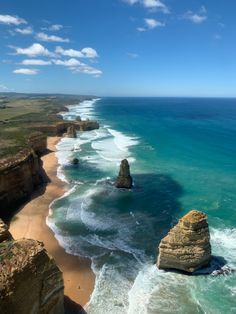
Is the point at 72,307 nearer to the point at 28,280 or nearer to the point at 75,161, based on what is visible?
the point at 28,280

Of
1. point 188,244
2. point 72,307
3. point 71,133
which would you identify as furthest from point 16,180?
point 71,133

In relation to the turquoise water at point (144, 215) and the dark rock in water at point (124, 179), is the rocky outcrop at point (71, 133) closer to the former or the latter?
the turquoise water at point (144, 215)

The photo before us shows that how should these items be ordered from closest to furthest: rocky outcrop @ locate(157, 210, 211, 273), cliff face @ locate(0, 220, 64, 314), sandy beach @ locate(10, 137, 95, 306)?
cliff face @ locate(0, 220, 64, 314) → sandy beach @ locate(10, 137, 95, 306) → rocky outcrop @ locate(157, 210, 211, 273)

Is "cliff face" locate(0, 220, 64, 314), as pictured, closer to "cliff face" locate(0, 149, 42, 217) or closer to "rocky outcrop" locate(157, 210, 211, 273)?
"rocky outcrop" locate(157, 210, 211, 273)

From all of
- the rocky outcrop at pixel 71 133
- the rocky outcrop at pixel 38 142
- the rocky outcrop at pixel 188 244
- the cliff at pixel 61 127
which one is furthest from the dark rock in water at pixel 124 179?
the cliff at pixel 61 127

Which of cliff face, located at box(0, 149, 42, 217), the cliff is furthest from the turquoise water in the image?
the cliff
